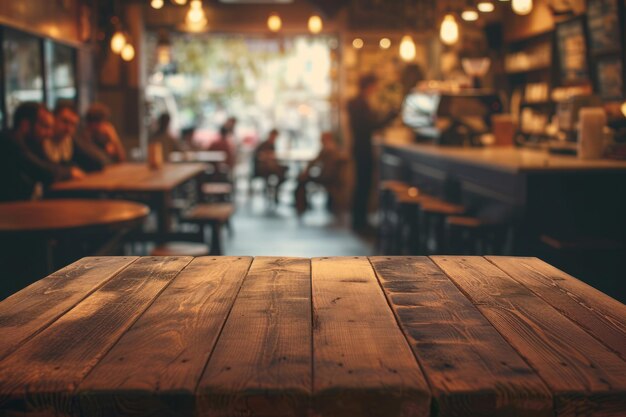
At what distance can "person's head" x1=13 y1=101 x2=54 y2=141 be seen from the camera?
5.94m

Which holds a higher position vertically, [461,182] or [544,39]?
[544,39]

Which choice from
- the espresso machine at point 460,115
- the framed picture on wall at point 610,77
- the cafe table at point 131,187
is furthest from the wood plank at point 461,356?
the framed picture on wall at point 610,77

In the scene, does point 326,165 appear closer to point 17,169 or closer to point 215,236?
point 215,236

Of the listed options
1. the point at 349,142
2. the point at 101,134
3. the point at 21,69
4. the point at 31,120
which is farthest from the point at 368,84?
the point at 31,120

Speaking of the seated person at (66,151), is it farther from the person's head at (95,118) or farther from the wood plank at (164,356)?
the wood plank at (164,356)

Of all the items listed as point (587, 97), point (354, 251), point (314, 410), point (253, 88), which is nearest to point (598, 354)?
point (314, 410)

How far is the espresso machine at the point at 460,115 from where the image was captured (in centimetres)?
705

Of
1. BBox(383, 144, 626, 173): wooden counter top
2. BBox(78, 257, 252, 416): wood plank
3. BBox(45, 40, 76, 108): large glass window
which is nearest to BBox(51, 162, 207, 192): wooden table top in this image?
BBox(45, 40, 76, 108): large glass window

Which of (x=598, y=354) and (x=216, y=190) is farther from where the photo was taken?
(x=216, y=190)

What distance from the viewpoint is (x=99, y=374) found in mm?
1463

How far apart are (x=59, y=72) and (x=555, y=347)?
8288 millimetres

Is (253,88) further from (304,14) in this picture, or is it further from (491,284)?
(491,284)

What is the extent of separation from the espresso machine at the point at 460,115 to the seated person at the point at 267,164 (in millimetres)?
4500

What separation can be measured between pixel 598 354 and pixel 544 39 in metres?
8.20
